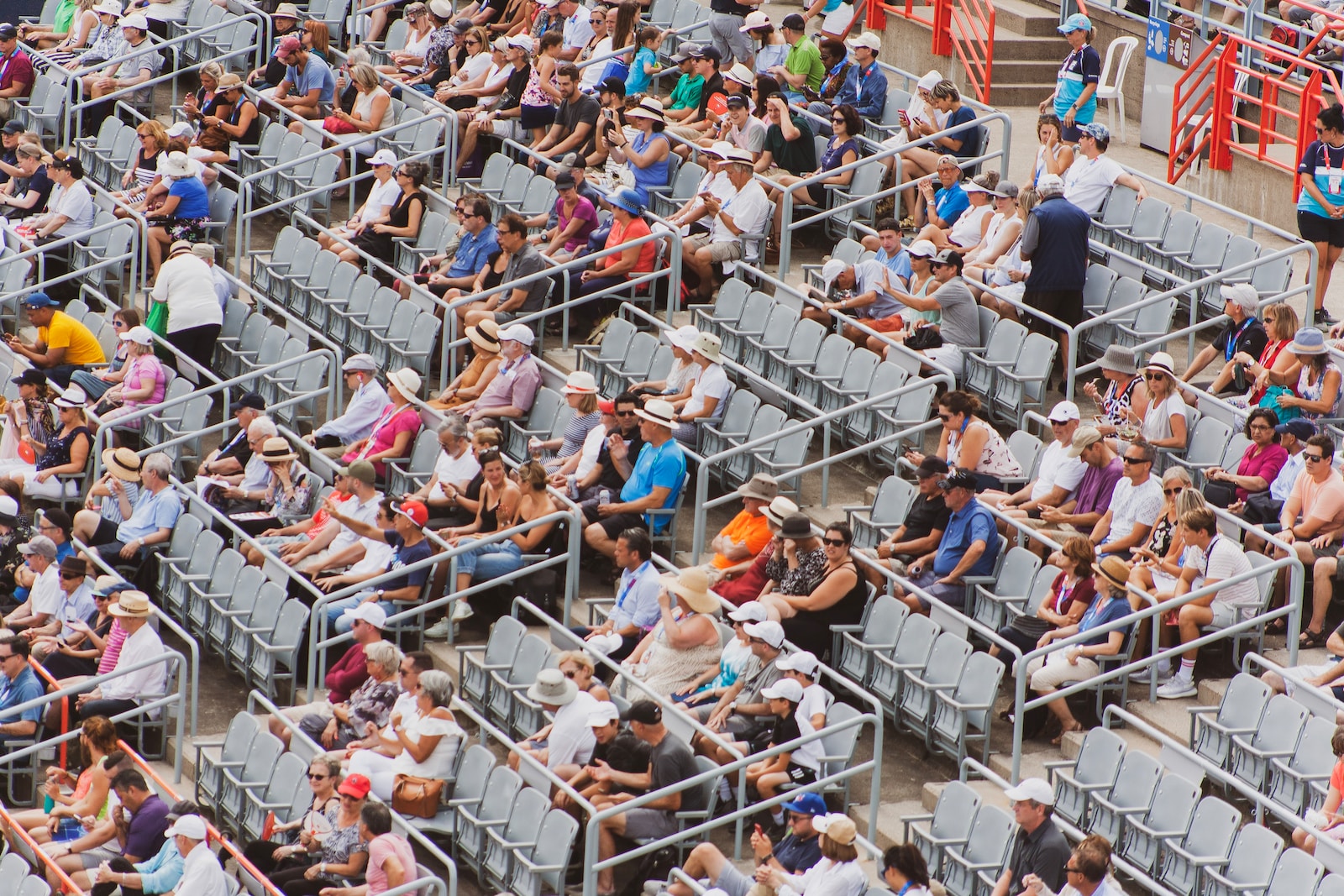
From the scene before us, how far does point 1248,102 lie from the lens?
18.7 metres

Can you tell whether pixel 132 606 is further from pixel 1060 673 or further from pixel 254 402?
pixel 1060 673

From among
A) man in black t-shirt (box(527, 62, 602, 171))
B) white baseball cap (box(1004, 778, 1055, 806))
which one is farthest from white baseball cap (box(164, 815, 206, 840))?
man in black t-shirt (box(527, 62, 602, 171))

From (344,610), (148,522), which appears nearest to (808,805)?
(344,610)

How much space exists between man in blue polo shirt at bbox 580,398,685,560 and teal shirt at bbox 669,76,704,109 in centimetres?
577

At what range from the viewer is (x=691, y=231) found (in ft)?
57.6

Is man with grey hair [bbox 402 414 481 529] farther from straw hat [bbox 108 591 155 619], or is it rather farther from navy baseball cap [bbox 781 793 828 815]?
navy baseball cap [bbox 781 793 828 815]

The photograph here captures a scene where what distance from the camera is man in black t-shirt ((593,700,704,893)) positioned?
11.4 m

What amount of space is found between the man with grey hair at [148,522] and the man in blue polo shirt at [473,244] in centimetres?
294

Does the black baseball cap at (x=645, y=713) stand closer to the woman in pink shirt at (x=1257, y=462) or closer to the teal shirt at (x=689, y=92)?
the woman in pink shirt at (x=1257, y=462)

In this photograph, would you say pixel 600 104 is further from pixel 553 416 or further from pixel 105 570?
pixel 105 570

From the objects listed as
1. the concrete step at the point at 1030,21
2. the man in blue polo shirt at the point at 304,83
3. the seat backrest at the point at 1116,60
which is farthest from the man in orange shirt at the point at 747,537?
the concrete step at the point at 1030,21

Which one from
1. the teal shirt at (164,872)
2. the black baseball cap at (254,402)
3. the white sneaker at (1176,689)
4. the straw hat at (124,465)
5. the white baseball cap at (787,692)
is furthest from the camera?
the black baseball cap at (254,402)

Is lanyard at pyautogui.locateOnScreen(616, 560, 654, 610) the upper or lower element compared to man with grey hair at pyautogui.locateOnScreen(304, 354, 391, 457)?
upper

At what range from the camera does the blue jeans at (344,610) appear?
13.3m
